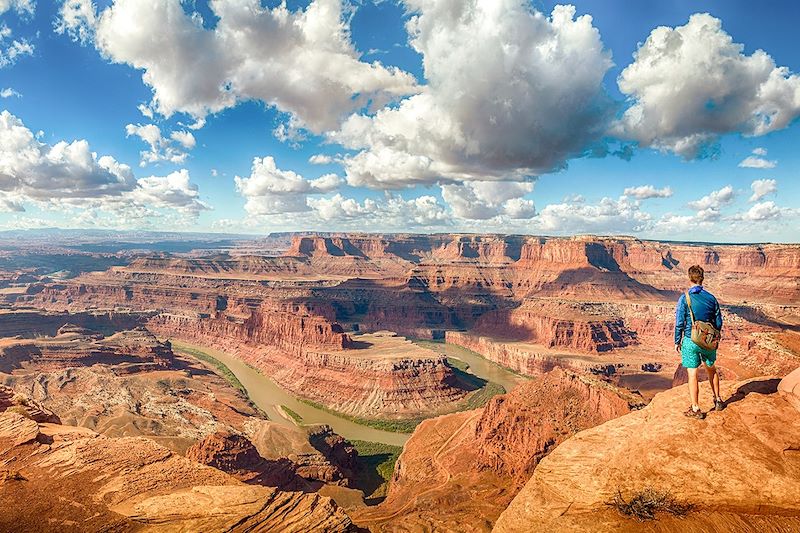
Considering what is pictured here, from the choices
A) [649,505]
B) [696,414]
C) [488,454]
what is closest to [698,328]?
[696,414]

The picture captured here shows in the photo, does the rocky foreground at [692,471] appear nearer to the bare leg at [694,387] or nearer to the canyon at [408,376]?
the canyon at [408,376]

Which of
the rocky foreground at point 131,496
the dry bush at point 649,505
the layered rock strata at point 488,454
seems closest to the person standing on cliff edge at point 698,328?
the dry bush at point 649,505

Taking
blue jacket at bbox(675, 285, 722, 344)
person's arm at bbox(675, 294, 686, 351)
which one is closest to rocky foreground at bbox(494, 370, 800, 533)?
person's arm at bbox(675, 294, 686, 351)

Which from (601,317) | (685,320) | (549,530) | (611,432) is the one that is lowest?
(601,317)

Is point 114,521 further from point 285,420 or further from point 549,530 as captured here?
point 285,420

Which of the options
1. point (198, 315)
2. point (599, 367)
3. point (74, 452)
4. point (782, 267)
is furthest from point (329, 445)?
point (782, 267)

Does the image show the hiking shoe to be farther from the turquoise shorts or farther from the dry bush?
the dry bush

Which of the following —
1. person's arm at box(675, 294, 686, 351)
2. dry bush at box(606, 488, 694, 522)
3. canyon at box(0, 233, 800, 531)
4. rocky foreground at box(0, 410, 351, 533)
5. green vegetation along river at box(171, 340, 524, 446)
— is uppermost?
person's arm at box(675, 294, 686, 351)
